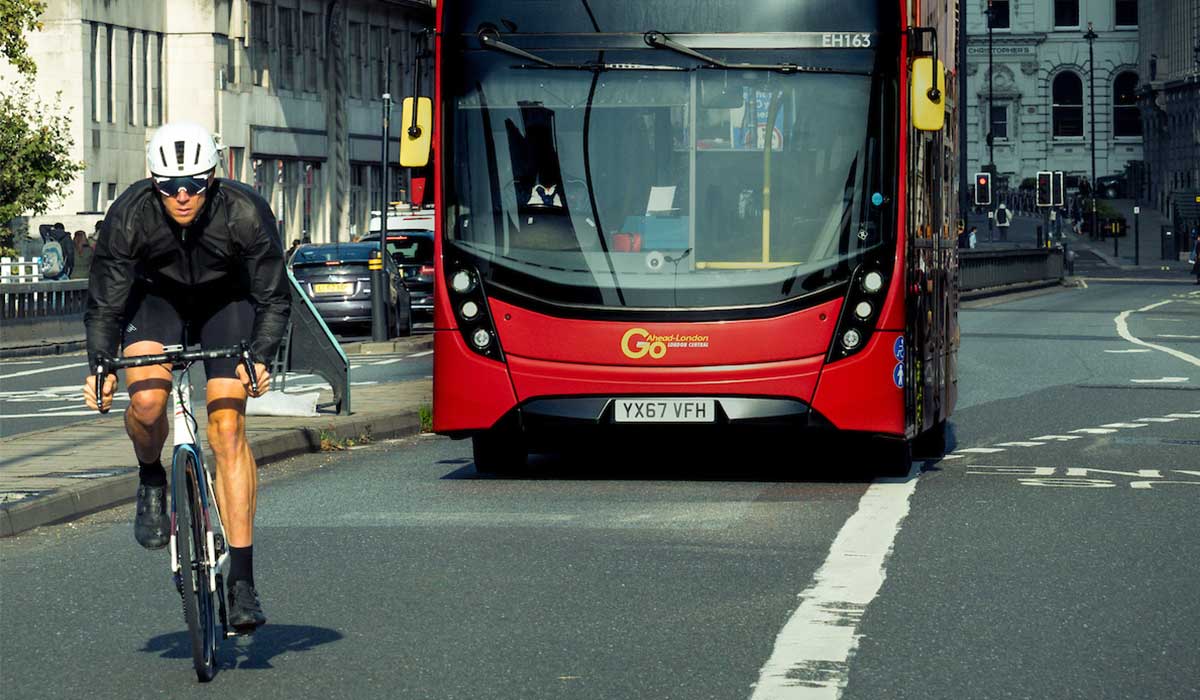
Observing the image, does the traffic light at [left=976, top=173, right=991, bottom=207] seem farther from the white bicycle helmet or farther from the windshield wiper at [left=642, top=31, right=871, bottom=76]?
the white bicycle helmet

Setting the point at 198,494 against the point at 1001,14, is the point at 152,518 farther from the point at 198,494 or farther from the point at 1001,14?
the point at 1001,14

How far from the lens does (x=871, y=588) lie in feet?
30.9

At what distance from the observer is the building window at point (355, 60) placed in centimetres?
7838

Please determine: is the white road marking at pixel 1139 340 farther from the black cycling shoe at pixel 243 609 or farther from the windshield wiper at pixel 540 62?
the black cycling shoe at pixel 243 609

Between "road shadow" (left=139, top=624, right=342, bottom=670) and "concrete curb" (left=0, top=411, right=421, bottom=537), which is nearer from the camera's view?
"road shadow" (left=139, top=624, right=342, bottom=670)

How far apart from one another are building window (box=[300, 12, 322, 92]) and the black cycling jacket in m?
67.1

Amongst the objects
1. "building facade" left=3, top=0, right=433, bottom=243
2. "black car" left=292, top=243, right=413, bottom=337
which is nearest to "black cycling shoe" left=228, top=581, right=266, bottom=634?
"black car" left=292, top=243, right=413, bottom=337

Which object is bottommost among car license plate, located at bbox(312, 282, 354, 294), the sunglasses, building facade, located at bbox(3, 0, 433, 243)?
the sunglasses

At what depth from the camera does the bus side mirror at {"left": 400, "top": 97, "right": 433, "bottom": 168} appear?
13.4 m

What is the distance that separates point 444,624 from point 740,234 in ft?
17.8

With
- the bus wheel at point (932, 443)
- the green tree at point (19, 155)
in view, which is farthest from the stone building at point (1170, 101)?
the bus wheel at point (932, 443)

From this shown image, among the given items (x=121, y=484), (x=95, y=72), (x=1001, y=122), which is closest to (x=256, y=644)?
(x=121, y=484)

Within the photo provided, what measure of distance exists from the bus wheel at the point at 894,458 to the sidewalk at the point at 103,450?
3637 millimetres

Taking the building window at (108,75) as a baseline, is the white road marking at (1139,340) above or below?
below
